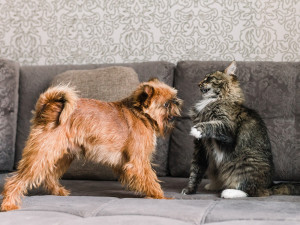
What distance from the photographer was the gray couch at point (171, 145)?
1.58 metres

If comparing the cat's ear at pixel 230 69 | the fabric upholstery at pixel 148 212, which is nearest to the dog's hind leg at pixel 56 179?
the fabric upholstery at pixel 148 212

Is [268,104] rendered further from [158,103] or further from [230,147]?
[158,103]

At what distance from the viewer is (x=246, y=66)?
251 cm

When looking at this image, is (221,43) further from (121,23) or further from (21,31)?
(21,31)

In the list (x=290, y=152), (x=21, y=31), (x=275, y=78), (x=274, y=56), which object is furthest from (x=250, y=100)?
(x=21, y=31)

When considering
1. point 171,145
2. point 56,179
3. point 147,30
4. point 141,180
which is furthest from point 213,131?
point 147,30

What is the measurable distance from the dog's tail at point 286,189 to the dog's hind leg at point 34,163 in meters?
1.01

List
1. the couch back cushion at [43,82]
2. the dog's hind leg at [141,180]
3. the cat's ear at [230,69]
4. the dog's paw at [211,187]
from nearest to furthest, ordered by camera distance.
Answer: the dog's hind leg at [141,180] → the dog's paw at [211,187] → the cat's ear at [230,69] → the couch back cushion at [43,82]

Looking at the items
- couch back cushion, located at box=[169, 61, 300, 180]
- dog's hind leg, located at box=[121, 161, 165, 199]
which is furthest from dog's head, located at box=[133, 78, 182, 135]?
couch back cushion, located at box=[169, 61, 300, 180]

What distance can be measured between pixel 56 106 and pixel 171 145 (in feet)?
2.99

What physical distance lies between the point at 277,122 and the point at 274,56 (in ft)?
2.20

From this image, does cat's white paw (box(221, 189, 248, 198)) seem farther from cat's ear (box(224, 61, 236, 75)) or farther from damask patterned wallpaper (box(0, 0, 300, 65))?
damask patterned wallpaper (box(0, 0, 300, 65))

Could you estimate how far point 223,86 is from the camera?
7.36ft

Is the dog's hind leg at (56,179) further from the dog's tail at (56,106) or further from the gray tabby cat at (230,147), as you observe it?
the gray tabby cat at (230,147)
